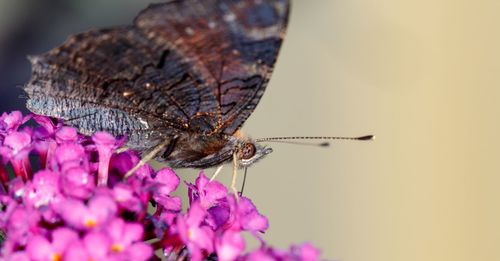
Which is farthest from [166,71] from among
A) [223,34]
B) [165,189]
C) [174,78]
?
[165,189]

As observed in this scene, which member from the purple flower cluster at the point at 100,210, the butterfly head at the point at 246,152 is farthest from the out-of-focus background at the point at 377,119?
the purple flower cluster at the point at 100,210

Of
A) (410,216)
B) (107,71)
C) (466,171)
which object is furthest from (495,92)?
(107,71)

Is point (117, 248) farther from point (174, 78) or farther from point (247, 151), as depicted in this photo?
point (247, 151)

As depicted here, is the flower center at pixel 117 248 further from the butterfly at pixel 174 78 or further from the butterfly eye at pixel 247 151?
the butterfly eye at pixel 247 151

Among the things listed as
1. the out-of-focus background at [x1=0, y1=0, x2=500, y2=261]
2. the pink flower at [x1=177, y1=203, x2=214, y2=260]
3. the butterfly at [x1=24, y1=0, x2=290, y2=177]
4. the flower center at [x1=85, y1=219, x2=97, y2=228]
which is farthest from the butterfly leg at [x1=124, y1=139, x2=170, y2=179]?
the out-of-focus background at [x1=0, y1=0, x2=500, y2=261]

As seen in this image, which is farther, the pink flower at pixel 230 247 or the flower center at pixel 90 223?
the pink flower at pixel 230 247

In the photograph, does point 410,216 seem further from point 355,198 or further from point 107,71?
point 107,71

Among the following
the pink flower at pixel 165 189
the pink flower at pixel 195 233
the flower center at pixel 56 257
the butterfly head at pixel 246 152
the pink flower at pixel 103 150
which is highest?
the butterfly head at pixel 246 152
